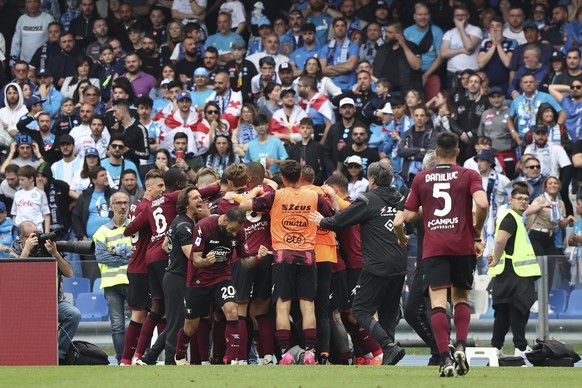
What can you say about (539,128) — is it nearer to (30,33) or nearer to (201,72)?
(201,72)

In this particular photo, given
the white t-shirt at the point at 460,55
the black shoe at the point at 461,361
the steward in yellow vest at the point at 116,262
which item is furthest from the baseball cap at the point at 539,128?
the black shoe at the point at 461,361

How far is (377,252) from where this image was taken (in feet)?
48.1

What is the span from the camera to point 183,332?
14648mm

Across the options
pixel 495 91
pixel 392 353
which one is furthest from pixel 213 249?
pixel 495 91

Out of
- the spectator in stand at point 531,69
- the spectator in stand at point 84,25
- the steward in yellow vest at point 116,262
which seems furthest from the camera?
the spectator in stand at point 84,25

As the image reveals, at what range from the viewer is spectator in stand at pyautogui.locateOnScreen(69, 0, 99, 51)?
85.4 ft

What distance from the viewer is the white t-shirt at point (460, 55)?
23.4 meters

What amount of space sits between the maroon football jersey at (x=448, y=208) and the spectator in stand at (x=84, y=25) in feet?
50.0

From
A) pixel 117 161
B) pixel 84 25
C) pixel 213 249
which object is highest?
pixel 84 25

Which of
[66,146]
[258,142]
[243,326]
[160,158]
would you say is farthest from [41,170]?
[243,326]

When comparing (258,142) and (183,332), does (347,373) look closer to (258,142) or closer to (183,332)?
(183,332)

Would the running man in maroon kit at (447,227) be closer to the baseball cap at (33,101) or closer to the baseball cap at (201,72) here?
the baseball cap at (201,72)

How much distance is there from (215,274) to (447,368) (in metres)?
3.64

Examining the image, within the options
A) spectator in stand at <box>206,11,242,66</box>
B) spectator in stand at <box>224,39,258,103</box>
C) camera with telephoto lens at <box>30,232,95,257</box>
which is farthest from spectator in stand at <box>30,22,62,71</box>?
camera with telephoto lens at <box>30,232,95,257</box>
